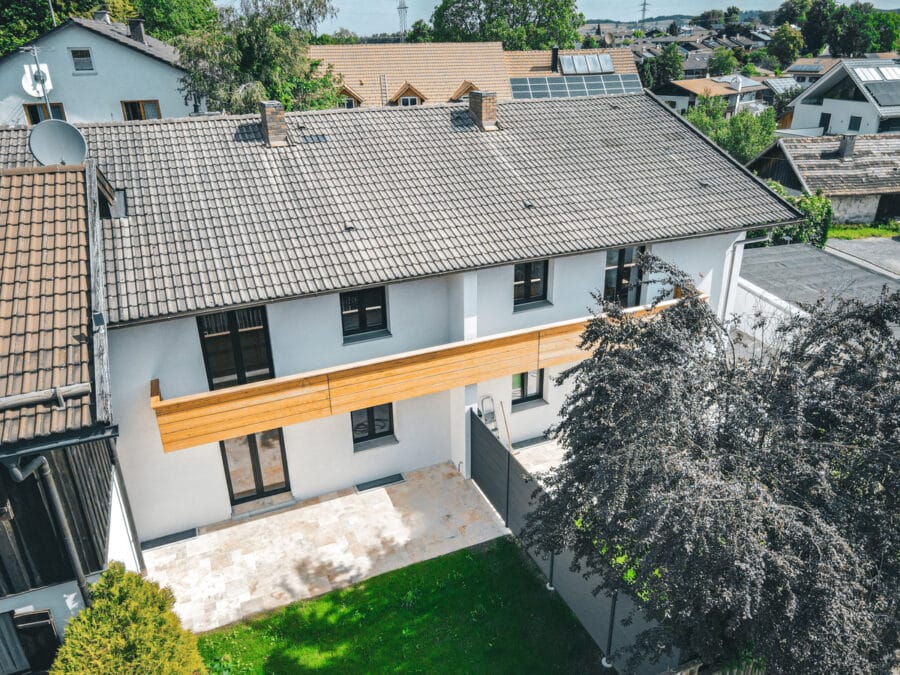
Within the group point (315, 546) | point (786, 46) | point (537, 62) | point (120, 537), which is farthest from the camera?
point (786, 46)

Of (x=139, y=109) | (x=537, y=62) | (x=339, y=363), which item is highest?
(x=537, y=62)

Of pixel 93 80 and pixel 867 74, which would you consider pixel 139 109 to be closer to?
pixel 93 80

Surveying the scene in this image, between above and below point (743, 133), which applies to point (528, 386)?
below

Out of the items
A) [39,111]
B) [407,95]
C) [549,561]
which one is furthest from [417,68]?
[549,561]

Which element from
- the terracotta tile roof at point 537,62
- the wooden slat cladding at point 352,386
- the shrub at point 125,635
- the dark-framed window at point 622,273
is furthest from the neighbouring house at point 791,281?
the terracotta tile roof at point 537,62

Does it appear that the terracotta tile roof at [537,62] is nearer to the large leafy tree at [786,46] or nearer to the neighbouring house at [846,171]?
the neighbouring house at [846,171]

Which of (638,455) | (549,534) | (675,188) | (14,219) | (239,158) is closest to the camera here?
(638,455)

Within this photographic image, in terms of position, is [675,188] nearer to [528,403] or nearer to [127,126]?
[528,403]

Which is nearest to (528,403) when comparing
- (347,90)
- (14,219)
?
(14,219)
